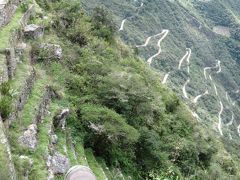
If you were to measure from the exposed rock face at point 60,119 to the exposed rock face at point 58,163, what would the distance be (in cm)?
259

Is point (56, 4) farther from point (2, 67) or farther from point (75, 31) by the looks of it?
point (2, 67)

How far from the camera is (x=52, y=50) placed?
25672 millimetres

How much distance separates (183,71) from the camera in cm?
12019

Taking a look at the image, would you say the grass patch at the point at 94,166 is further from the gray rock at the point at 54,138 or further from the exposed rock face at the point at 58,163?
the exposed rock face at the point at 58,163

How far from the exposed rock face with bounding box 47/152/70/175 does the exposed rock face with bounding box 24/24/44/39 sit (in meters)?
10.1

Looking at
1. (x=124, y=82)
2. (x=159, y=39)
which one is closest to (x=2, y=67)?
(x=124, y=82)

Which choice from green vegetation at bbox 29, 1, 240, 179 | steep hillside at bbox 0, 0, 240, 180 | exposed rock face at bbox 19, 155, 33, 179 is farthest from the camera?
green vegetation at bbox 29, 1, 240, 179

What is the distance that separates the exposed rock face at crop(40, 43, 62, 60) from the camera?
2534cm

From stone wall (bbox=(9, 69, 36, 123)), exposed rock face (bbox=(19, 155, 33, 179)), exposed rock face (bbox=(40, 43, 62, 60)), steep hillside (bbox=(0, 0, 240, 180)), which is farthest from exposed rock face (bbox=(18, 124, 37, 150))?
exposed rock face (bbox=(40, 43, 62, 60))

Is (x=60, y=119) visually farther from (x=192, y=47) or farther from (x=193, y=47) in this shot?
(x=193, y=47)

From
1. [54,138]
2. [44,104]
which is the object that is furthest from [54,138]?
[44,104]

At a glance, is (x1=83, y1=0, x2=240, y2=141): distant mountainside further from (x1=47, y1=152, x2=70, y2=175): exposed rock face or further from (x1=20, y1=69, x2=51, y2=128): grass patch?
(x1=47, y1=152, x2=70, y2=175): exposed rock face

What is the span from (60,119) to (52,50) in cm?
647

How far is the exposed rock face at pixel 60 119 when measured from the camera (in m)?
20.2
